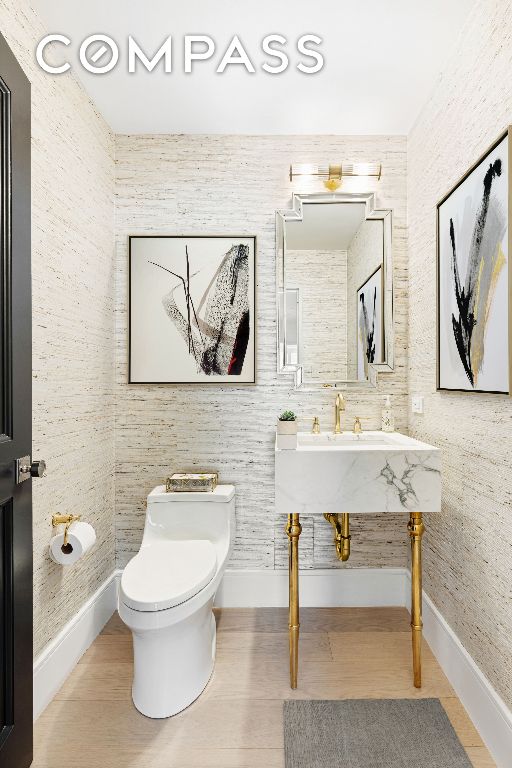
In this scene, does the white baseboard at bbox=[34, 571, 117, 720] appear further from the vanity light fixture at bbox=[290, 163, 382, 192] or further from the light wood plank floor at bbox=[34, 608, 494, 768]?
the vanity light fixture at bbox=[290, 163, 382, 192]

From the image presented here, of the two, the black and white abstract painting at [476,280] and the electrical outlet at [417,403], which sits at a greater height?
the black and white abstract painting at [476,280]

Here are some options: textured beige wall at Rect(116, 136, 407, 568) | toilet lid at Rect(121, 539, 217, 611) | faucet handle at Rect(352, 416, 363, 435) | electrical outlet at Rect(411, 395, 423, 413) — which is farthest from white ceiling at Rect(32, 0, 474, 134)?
toilet lid at Rect(121, 539, 217, 611)

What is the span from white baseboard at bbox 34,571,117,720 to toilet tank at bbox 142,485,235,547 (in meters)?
0.41

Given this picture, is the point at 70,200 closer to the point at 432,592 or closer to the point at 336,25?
the point at 336,25

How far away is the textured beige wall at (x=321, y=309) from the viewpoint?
2.54 metres

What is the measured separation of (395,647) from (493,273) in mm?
1656

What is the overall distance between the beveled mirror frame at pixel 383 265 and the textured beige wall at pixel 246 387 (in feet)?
0.16

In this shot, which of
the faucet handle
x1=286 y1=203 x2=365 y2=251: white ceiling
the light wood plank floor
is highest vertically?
x1=286 y1=203 x2=365 y2=251: white ceiling

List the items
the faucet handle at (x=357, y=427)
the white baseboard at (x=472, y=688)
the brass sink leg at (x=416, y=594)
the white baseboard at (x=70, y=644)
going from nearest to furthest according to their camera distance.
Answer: the white baseboard at (x=472, y=688) → the white baseboard at (x=70, y=644) → the brass sink leg at (x=416, y=594) → the faucet handle at (x=357, y=427)

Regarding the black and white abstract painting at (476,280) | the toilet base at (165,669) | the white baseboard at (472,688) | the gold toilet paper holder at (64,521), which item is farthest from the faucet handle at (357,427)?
the gold toilet paper holder at (64,521)

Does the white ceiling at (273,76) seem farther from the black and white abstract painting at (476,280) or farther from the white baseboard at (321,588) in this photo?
the white baseboard at (321,588)

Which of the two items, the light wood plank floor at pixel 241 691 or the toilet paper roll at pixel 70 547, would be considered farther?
the toilet paper roll at pixel 70 547

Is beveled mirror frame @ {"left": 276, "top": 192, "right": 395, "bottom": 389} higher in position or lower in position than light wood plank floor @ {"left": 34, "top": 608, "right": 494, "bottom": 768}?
higher

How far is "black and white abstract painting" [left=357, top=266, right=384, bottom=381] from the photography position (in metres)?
2.54
